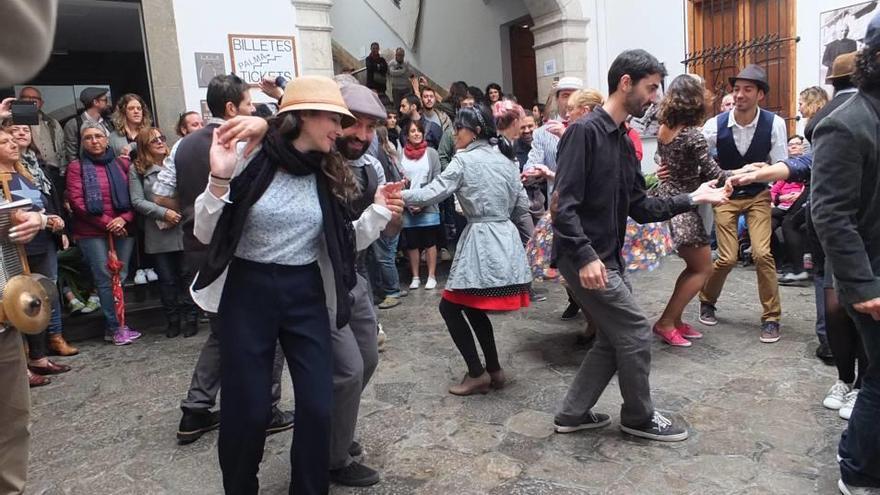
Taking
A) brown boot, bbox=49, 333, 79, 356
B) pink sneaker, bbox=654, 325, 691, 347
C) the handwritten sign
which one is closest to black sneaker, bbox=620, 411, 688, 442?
pink sneaker, bbox=654, 325, 691, 347

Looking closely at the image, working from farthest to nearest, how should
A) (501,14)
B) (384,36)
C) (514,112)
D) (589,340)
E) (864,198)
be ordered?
(384,36) < (501,14) < (589,340) < (514,112) < (864,198)

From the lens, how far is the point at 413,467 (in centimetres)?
315

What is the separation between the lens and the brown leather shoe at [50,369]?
5.01m

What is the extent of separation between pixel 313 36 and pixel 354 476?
20.2 ft

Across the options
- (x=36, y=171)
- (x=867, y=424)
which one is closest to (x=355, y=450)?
(x=867, y=424)

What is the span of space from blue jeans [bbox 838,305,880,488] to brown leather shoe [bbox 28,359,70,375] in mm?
5300

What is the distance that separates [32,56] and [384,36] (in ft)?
53.7

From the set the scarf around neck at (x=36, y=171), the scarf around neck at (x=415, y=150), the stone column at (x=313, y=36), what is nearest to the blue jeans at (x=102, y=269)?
the scarf around neck at (x=36, y=171)

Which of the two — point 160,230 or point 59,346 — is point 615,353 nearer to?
point 160,230

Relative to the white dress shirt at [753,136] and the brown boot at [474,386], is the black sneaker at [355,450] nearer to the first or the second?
the brown boot at [474,386]

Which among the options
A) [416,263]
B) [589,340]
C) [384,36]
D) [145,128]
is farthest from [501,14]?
[589,340]

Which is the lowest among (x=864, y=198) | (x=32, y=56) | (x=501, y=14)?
(x=864, y=198)

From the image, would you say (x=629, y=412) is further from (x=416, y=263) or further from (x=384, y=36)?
(x=384, y=36)

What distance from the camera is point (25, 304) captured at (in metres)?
2.43
